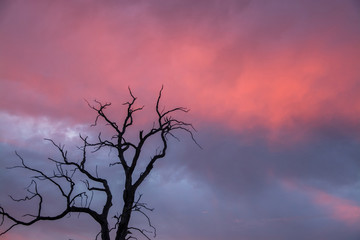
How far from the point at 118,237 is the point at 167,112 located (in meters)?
4.37

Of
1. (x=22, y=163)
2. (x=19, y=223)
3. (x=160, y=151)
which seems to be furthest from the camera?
(x=160, y=151)

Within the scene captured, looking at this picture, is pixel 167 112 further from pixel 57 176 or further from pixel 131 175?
pixel 57 176

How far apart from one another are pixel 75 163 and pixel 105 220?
207cm

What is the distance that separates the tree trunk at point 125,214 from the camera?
35.9 feet

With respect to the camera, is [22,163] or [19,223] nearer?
[19,223]

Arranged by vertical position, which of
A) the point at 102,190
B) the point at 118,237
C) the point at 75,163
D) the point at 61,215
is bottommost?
the point at 118,237

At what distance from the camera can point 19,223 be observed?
10.5 meters

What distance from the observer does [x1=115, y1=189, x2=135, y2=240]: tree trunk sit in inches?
430

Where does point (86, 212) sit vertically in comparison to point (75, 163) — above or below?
below

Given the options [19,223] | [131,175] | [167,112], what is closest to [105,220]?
[131,175]

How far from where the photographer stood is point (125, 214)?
11156 mm

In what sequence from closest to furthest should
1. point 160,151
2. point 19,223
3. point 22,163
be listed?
1. point 19,223
2. point 22,163
3. point 160,151

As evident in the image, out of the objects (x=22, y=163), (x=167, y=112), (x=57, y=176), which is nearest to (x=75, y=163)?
(x=57, y=176)

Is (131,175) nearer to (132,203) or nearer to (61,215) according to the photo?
(132,203)
